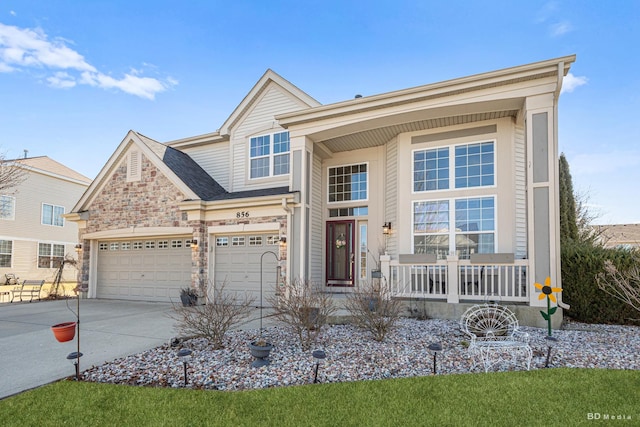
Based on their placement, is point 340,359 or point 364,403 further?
point 340,359

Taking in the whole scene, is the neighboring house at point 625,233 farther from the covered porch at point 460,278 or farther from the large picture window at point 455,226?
the covered porch at point 460,278

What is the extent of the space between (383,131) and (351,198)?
2429 mm

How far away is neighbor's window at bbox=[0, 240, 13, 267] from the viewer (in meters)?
19.6

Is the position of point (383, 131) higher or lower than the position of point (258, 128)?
lower

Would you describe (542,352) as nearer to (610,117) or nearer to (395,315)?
(395,315)

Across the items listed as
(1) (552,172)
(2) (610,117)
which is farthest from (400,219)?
(2) (610,117)

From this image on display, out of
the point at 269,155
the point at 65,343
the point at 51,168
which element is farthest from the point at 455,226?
the point at 51,168

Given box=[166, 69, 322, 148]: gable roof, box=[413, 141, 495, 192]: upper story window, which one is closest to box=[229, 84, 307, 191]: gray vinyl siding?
box=[166, 69, 322, 148]: gable roof

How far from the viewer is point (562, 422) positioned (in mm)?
3322

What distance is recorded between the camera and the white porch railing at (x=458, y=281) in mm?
7817

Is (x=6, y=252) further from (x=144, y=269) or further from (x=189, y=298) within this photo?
(x=189, y=298)

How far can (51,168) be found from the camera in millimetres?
22750

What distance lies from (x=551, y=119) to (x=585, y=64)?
6.78ft

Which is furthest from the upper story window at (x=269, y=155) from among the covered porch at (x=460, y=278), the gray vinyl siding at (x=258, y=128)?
the covered porch at (x=460, y=278)
